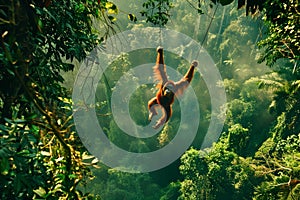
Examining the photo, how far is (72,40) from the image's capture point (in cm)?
190

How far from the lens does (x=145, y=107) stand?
1609cm

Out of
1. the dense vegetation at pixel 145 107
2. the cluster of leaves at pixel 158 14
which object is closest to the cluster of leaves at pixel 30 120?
the dense vegetation at pixel 145 107

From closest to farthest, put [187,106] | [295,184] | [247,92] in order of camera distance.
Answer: [295,184]
[247,92]
[187,106]

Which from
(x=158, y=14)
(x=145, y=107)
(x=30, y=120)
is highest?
(x=158, y=14)

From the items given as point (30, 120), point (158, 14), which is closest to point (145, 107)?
point (158, 14)

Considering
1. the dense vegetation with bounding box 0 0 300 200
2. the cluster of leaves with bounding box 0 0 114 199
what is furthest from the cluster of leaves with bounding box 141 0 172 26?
the cluster of leaves with bounding box 0 0 114 199

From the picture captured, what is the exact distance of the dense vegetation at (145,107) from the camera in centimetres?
117

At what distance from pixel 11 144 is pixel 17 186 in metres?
0.13

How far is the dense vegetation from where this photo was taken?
1168 millimetres

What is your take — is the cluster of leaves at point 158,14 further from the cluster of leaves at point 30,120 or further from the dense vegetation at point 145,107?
the cluster of leaves at point 30,120

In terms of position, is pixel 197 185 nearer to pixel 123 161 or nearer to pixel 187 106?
pixel 123 161

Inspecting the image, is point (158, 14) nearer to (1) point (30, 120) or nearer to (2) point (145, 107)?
(1) point (30, 120)

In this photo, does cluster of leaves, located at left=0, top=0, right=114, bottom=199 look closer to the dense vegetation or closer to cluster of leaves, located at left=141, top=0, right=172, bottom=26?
the dense vegetation

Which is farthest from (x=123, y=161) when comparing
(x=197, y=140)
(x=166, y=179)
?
(x=197, y=140)
